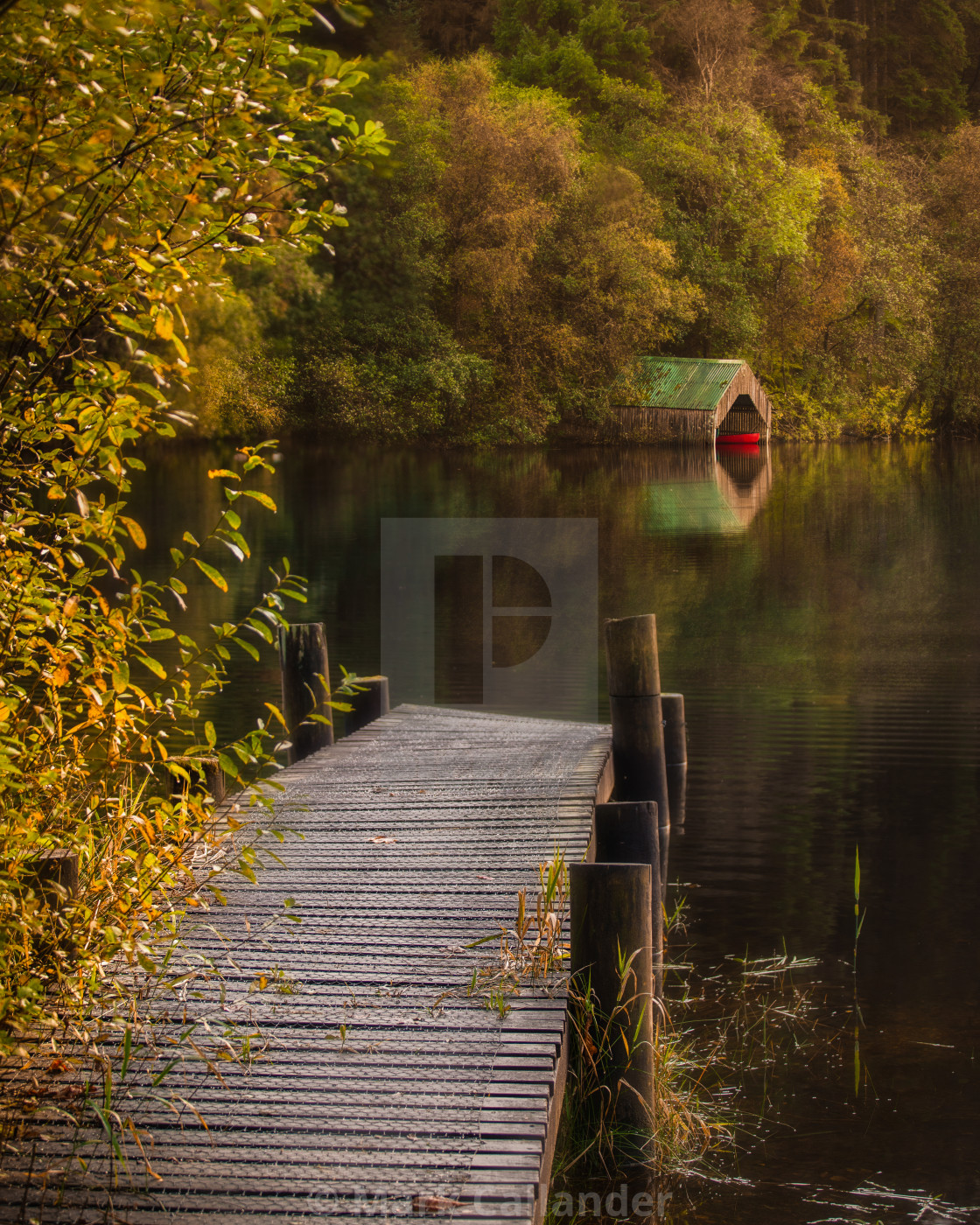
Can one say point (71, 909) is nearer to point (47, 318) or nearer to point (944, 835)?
point (47, 318)

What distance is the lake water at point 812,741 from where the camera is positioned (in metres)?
5.41

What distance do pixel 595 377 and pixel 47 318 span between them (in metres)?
42.8

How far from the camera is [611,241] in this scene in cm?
4306

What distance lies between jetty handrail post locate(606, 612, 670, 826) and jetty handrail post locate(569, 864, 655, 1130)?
319 cm

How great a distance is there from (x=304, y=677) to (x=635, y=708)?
2244mm

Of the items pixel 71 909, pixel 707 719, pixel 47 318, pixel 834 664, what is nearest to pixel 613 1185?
pixel 71 909

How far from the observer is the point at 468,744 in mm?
8484

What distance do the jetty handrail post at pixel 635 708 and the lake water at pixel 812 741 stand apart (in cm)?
82

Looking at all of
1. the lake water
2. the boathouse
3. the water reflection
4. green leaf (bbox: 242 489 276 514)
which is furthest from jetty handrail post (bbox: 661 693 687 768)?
the boathouse

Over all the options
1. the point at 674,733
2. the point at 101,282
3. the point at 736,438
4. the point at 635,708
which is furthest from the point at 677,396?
the point at 101,282

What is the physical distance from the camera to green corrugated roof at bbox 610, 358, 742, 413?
44.0 m

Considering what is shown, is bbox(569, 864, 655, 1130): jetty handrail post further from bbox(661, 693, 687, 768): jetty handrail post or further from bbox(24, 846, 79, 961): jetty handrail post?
bbox(661, 693, 687, 768): jetty handrail post

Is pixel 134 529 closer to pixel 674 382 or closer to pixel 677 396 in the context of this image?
pixel 677 396

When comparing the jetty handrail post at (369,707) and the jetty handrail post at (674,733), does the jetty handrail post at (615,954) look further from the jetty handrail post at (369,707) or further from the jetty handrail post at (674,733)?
the jetty handrail post at (674,733)
